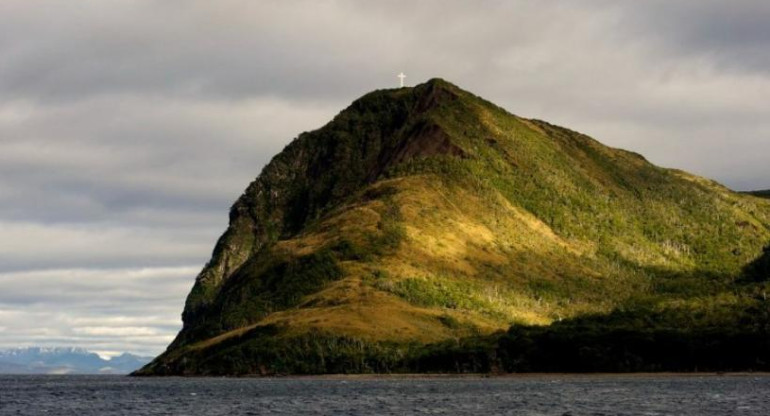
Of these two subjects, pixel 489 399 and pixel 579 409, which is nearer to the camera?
pixel 579 409

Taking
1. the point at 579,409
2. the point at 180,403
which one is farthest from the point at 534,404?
the point at 180,403

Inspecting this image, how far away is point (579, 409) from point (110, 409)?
81.9 metres

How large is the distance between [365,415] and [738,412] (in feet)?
164

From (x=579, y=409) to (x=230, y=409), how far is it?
54855 millimetres

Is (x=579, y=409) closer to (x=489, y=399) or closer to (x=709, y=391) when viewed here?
(x=489, y=399)

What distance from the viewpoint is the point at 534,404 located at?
561ft

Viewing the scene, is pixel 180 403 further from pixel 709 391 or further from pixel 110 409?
pixel 709 391

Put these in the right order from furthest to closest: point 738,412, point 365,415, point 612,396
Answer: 1. point 612,396
2. point 365,415
3. point 738,412

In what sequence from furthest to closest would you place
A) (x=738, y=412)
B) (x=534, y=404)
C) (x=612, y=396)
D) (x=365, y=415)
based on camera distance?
(x=612, y=396)
(x=534, y=404)
(x=365, y=415)
(x=738, y=412)

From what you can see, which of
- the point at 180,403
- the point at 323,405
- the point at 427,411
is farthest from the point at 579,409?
the point at 180,403

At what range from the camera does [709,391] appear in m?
199

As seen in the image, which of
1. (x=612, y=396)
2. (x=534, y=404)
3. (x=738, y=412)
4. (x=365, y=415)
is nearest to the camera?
(x=738, y=412)

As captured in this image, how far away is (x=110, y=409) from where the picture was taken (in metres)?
189

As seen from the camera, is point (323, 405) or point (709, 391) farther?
point (709, 391)
